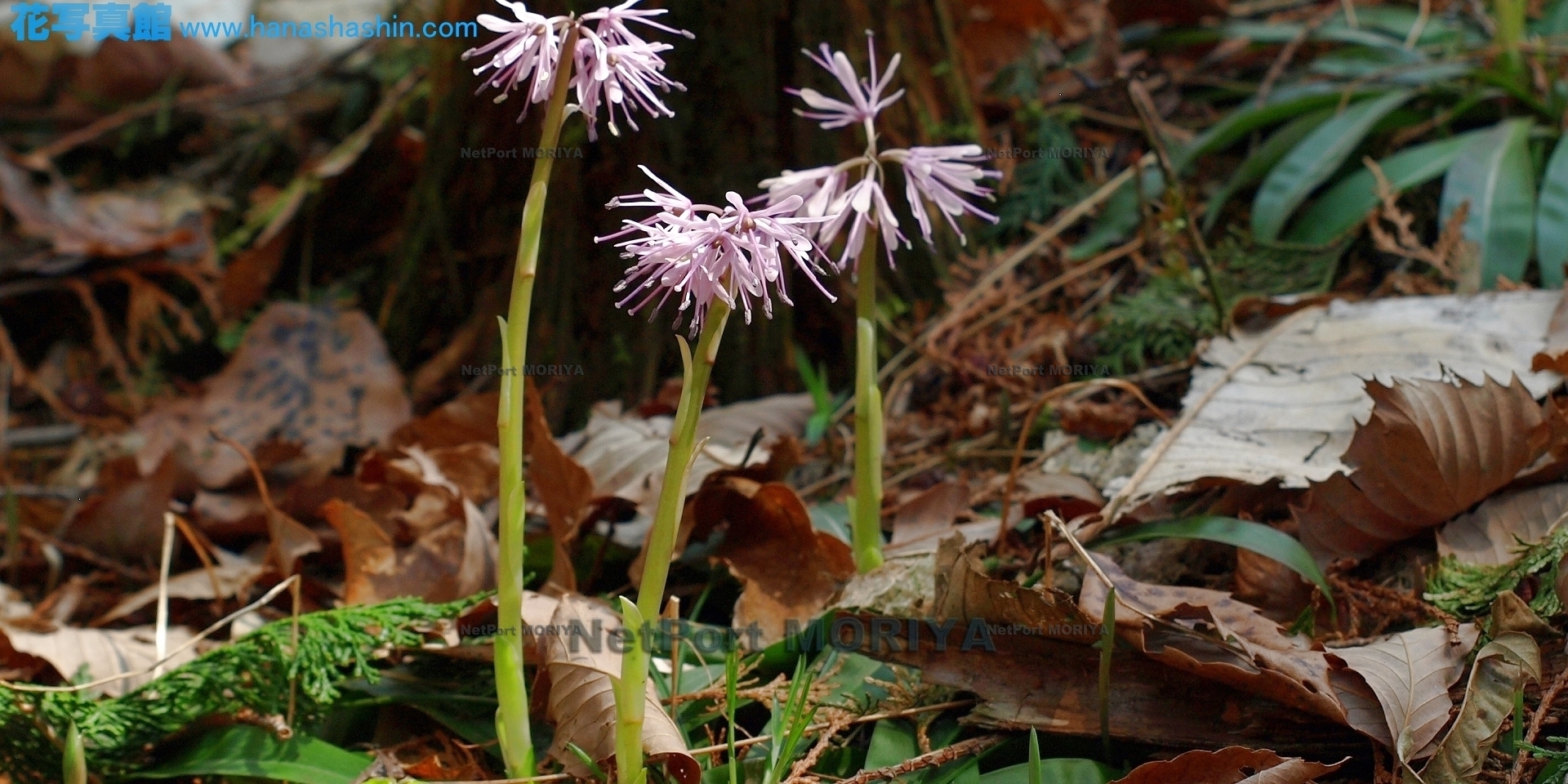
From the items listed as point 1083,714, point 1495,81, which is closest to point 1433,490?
point 1083,714

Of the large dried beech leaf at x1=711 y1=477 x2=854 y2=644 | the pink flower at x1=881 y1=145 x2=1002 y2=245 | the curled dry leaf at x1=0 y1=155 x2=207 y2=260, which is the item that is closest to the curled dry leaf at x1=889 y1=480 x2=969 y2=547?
the large dried beech leaf at x1=711 y1=477 x2=854 y2=644

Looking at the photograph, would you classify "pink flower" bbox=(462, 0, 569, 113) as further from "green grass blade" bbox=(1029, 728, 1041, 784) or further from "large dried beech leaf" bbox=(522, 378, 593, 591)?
"green grass blade" bbox=(1029, 728, 1041, 784)

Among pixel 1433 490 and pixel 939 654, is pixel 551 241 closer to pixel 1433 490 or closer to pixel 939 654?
pixel 939 654

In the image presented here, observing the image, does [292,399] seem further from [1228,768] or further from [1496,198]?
[1496,198]

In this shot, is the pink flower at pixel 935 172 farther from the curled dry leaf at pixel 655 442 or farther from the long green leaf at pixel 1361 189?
the long green leaf at pixel 1361 189

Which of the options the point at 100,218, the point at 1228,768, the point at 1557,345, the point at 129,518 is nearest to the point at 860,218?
the point at 1228,768

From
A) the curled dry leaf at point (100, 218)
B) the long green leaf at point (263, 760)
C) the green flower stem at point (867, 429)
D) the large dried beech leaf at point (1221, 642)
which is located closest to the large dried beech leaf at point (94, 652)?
the long green leaf at point (263, 760)

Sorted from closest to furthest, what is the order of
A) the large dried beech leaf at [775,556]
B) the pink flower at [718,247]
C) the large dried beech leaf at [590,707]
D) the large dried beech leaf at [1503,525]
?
the pink flower at [718,247]
the large dried beech leaf at [590,707]
the large dried beech leaf at [1503,525]
the large dried beech leaf at [775,556]

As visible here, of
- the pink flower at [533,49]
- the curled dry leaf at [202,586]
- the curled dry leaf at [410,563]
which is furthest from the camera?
the curled dry leaf at [202,586]

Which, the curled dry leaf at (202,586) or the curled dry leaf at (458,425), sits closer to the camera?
the curled dry leaf at (202,586)
